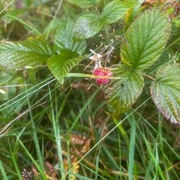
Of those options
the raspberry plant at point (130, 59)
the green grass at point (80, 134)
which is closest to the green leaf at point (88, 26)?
the raspberry plant at point (130, 59)

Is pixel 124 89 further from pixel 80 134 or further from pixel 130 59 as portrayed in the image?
pixel 80 134

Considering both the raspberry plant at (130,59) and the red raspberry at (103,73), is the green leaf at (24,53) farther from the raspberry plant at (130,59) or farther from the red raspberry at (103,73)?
the red raspberry at (103,73)

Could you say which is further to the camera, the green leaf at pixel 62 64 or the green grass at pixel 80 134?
the green grass at pixel 80 134

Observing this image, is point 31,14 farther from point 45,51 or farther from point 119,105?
point 119,105

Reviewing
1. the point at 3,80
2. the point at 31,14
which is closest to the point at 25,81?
the point at 3,80

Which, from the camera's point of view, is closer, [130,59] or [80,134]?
[130,59]

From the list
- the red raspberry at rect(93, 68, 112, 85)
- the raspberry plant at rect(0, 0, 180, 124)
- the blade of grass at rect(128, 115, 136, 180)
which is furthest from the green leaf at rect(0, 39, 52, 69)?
the blade of grass at rect(128, 115, 136, 180)

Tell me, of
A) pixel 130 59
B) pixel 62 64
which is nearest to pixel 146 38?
pixel 130 59
